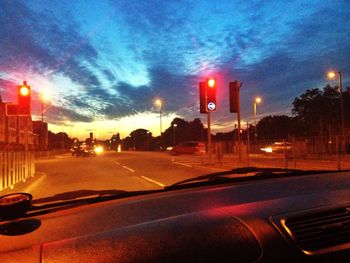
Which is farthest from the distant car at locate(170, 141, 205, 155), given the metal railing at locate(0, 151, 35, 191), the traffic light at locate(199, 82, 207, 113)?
the metal railing at locate(0, 151, 35, 191)

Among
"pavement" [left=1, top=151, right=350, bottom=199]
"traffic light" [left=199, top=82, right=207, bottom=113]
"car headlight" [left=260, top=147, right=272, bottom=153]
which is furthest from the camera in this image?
"car headlight" [left=260, top=147, right=272, bottom=153]

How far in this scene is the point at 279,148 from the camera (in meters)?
25.4

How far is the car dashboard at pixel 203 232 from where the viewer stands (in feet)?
6.92

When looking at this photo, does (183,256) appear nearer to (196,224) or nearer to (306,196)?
(196,224)

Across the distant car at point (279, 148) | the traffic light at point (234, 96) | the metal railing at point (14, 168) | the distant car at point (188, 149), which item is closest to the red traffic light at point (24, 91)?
the metal railing at point (14, 168)

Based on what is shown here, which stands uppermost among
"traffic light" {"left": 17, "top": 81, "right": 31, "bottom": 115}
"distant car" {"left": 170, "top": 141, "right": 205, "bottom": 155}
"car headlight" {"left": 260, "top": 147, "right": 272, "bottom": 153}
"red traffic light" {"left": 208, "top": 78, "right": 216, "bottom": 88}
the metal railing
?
"red traffic light" {"left": 208, "top": 78, "right": 216, "bottom": 88}

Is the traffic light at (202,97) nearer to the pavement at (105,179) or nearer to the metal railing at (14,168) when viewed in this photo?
the pavement at (105,179)

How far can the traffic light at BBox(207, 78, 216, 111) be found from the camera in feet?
82.7

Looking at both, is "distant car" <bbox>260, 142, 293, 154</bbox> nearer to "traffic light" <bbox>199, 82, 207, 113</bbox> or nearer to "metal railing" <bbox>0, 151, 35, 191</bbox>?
"traffic light" <bbox>199, 82, 207, 113</bbox>

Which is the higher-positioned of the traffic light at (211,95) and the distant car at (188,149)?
the traffic light at (211,95)

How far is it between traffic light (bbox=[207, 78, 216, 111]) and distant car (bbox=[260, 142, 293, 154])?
396 cm

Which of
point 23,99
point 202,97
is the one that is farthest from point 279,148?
point 23,99

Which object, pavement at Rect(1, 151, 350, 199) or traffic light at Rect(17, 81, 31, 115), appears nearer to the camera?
pavement at Rect(1, 151, 350, 199)

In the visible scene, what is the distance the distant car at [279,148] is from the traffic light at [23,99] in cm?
1292
